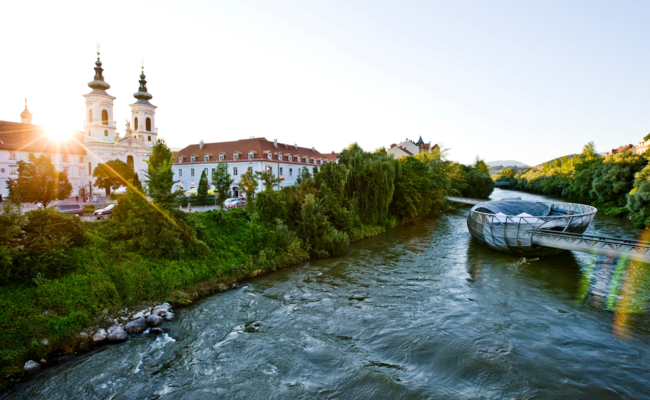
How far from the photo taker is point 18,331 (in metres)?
9.77

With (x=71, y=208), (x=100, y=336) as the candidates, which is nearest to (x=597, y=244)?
(x=100, y=336)

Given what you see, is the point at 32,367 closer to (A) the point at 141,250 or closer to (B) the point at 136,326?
(B) the point at 136,326

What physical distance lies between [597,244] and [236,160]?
1720 inches

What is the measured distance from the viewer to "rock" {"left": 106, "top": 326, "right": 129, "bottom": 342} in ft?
35.4

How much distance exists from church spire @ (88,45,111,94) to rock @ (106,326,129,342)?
49696 mm

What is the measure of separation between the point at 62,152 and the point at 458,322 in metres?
54.9

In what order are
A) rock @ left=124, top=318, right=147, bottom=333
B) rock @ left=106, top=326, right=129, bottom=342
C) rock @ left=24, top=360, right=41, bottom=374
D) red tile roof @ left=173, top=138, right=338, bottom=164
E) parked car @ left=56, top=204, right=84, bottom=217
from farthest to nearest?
1. red tile roof @ left=173, top=138, right=338, bottom=164
2. parked car @ left=56, top=204, right=84, bottom=217
3. rock @ left=124, top=318, right=147, bottom=333
4. rock @ left=106, top=326, right=129, bottom=342
5. rock @ left=24, top=360, right=41, bottom=374

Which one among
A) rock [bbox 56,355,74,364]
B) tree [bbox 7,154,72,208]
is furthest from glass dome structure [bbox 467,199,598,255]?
tree [bbox 7,154,72,208]

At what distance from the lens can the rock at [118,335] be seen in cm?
1080

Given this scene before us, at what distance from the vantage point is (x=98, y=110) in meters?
48.6

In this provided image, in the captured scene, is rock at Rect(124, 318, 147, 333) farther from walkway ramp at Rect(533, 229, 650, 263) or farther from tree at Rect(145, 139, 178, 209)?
walkway ramp at Rect(533, 229, 650, 263)

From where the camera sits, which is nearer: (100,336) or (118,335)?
(100,336)

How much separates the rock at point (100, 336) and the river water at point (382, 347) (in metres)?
0.53

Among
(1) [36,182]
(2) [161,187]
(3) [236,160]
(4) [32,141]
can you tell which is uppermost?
(4) [32,141]
